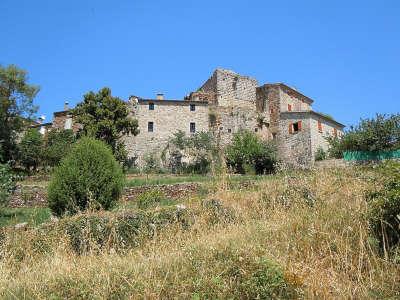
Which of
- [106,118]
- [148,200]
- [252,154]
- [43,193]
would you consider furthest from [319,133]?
[148,200]

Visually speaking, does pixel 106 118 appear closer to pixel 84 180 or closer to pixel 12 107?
pixel 12 107

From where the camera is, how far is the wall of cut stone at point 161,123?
3925cm

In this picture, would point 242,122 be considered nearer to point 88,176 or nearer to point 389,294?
point 88,176

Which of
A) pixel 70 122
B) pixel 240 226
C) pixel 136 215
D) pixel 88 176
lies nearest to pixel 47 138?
pixel 70 122

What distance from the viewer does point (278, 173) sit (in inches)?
318

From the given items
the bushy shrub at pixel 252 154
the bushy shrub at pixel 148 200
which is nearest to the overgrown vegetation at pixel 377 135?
the bushy shrub at pixel 252 154

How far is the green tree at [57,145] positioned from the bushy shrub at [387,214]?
30141 mm

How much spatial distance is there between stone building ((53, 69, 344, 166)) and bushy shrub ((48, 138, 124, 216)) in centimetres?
2576

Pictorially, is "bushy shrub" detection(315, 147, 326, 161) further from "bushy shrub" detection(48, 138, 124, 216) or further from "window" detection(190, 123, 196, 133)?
"bushy shrub" detection(48, 138, 124, 216)

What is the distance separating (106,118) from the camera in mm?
33906

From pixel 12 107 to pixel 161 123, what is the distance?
12.9m

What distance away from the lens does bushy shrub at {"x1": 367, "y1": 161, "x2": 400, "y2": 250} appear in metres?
3.99

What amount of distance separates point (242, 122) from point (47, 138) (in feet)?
60.4

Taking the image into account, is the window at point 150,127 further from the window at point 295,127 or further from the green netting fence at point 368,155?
the green netting fence at point 368,155
